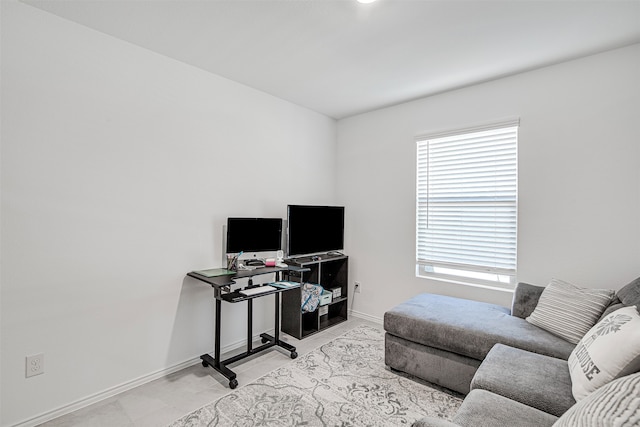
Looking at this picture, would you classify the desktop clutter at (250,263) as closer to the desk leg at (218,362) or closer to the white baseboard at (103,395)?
the desk leg at (218,362)

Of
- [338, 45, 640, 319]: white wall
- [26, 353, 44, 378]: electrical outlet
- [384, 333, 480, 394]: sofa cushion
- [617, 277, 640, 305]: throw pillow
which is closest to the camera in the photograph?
[617, 277, 640, 305]: throw pillow

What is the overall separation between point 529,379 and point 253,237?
7.59 ft

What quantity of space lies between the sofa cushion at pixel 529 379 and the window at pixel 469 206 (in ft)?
4.03

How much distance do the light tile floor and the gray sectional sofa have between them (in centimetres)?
112

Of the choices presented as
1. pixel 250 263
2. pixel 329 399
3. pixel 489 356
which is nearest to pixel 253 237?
pixel 250 263

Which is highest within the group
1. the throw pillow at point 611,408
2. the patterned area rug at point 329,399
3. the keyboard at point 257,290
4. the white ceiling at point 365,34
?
the white ceiling at point 365,34

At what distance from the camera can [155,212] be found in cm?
252

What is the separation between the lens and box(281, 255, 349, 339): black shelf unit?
3.34m

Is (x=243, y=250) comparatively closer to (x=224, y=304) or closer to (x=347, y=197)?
(x=224, y=304)

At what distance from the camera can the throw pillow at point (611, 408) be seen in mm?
769

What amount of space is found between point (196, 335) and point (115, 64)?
7.57 feet

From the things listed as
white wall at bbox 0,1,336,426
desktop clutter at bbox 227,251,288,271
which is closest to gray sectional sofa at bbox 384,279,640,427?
desktop clutter at bbox 227,251,288,271

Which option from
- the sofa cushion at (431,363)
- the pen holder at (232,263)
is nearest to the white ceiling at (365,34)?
the pen holder at (232,263)

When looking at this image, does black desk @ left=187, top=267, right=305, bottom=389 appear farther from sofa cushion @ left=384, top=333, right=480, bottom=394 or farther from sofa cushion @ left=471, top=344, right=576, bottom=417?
sofa cushion @ left=471, top=344, right=576, bottom=417
